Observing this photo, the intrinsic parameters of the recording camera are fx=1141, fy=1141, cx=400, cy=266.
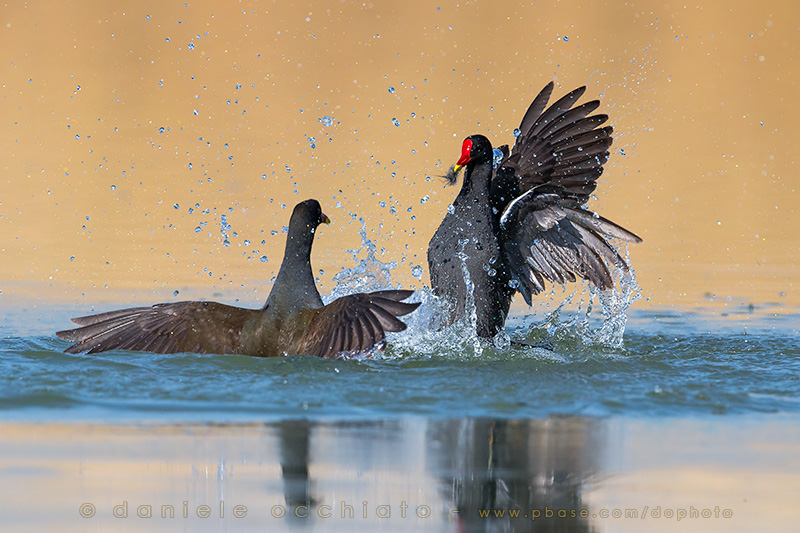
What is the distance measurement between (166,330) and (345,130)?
923 cm

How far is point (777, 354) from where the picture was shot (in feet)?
21.7

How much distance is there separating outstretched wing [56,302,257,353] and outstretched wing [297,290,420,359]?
0.47m

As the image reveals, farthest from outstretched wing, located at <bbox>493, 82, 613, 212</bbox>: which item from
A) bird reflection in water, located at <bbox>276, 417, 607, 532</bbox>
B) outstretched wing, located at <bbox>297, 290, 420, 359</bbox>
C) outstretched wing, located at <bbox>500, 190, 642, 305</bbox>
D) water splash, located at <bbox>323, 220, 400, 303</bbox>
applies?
bird reflection in water, located at <bbox>276, 417, 607, 532</bbox>

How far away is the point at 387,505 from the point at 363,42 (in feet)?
57.8

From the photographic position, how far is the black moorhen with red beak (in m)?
6.71

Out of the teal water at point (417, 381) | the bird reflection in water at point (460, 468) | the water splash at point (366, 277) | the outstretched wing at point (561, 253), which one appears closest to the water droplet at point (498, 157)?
the outstretched wing at point (561, 253)

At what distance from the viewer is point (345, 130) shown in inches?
598

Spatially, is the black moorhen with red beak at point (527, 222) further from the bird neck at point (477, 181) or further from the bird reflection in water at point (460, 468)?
the bird reflection in water at point (460, 468)

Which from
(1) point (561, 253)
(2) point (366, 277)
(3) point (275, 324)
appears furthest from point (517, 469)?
(2) point (366, 277)

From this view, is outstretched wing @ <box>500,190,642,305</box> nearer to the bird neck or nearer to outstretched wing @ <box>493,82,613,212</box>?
outstretched wing @ <box>493,82,613,212</box>

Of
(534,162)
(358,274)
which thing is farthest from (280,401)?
(534,162)

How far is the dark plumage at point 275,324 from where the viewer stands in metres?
5.71

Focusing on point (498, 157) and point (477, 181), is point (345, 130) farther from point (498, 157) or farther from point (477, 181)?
point (477, 181)

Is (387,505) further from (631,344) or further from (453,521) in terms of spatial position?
(631,344)
